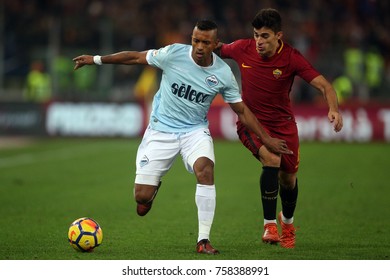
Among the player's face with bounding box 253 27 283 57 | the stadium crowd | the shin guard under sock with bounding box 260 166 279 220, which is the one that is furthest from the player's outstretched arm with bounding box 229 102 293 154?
the stadium crowd

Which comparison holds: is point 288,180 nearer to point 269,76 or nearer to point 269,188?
point 269,188

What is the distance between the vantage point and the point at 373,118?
81.6 feet

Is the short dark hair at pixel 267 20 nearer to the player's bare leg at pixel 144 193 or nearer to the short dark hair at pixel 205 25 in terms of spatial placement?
the short dark hair at pixel 205 25

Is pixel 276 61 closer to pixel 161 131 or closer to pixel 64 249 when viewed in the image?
pixel 161 131

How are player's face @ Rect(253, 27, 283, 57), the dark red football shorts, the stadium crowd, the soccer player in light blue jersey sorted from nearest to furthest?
the soccer player in light blue jersey → player's face @ Rect(253, 27, 283, 57) → the dark red football shorts → the stadium crowd

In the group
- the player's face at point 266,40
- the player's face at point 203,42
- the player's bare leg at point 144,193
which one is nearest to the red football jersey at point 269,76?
the player's face at point 266,40

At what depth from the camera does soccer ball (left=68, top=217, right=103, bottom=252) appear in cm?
833

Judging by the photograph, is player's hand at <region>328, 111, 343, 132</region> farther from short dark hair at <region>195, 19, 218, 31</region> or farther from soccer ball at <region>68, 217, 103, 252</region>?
soccer ball at <region>68, 217, 103, 252</region>

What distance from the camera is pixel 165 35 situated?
2808 centimetres

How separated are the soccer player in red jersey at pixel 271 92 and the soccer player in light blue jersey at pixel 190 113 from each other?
1.11 feet

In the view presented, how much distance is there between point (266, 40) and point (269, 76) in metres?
0.41

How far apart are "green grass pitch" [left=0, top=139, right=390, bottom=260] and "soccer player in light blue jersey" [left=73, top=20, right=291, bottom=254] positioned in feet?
1.92

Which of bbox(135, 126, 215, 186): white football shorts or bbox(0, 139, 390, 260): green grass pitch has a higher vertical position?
bbox(135, 126, 215, 186): white football shorts

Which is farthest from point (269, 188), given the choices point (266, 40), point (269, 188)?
point (266, 40)
